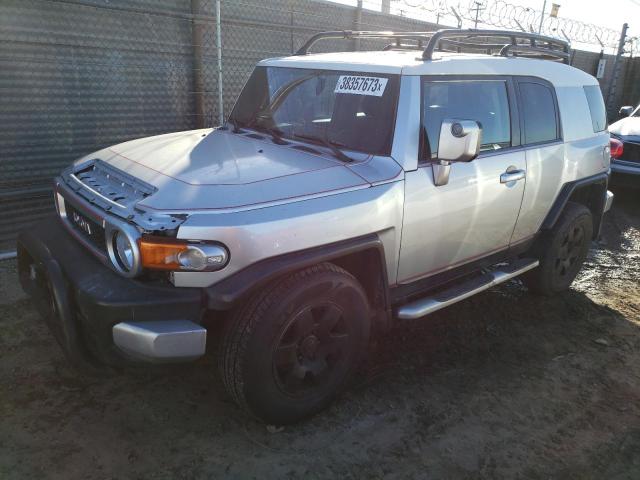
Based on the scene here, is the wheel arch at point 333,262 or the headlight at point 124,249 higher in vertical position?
the headlight at point 124,249

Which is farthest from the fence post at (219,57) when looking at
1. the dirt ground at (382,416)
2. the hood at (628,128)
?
the hood at (628,128)

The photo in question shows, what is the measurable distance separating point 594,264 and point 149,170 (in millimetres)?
4838

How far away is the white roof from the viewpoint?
3.15 metres

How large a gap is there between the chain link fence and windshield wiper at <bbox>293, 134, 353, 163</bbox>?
300 centimetres

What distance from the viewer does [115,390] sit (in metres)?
3.06

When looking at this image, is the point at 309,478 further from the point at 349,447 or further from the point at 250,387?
the point at 250,387

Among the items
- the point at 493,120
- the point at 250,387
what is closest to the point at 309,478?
the point at 250,387

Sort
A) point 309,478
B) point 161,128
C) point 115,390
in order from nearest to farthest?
point 309,478, point 115,390, point 161,128

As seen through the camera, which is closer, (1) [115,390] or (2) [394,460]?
(2) [394,460]

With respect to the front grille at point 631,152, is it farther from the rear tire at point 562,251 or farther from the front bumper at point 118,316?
the front bumper at point 118,316

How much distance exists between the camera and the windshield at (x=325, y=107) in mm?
3068

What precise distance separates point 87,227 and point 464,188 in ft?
7.26

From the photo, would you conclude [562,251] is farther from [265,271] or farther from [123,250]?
[123,250]

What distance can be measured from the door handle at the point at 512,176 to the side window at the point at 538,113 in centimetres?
27
